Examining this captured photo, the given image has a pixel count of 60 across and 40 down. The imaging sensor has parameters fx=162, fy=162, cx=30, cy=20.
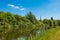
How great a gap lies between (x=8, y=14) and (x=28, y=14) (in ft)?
54.1

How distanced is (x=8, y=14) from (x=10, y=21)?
4.01 metres

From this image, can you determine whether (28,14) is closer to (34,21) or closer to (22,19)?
(34,21)

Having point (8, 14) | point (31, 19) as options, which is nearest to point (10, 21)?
point (8, 14)

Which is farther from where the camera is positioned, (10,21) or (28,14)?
(28,14)

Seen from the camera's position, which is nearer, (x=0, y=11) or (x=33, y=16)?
(x=0, y=11)

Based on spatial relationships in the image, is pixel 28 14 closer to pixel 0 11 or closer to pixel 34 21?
pixel 34 21

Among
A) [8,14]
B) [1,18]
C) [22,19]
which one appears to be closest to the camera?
[1,18]

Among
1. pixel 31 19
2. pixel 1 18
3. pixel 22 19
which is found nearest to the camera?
pixel 1 18

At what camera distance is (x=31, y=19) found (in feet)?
205

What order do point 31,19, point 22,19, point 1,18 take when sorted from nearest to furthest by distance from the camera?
point 1,18 → point 22,19 → point 31,19

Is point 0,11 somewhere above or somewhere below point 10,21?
above

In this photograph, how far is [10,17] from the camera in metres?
46.9

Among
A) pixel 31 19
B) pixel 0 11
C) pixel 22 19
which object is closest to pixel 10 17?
pixel 0 11

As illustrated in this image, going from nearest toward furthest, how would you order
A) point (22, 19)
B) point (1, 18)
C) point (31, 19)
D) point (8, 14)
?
point (1, 18)
point (8, 14)
point (22, 19)
point (31, 19)
